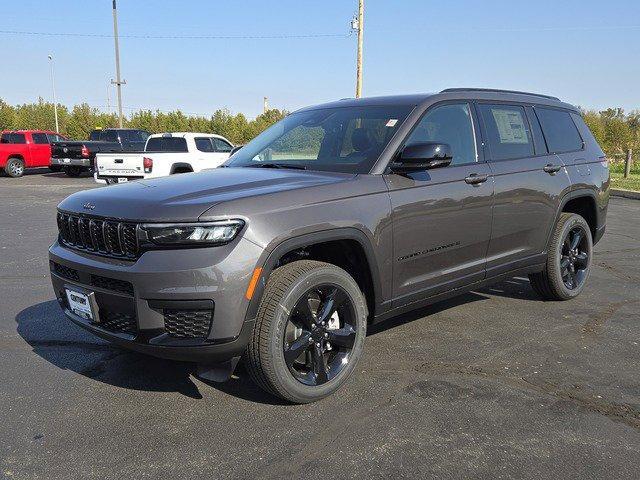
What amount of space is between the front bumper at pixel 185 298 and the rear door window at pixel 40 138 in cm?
2308

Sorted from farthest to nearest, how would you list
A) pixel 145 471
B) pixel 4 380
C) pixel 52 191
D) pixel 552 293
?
pixel 52 191, pixel 552 293, pixel 4 380, pixel 145 471

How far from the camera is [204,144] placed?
1563 cm

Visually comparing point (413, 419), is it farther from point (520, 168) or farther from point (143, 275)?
point (520, 168)

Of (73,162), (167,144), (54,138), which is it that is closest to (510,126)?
(167,144)

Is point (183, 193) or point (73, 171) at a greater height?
point (183, 193)

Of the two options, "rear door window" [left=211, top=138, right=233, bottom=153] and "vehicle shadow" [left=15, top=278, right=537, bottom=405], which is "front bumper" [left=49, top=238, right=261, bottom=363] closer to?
"vehicle shadow" [left=15, top=278, right=537, bottom=405]

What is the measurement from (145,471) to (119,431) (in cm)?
45

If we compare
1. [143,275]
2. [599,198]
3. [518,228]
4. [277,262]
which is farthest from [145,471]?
[599,198]

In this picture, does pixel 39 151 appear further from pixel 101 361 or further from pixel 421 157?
pixel 421 157

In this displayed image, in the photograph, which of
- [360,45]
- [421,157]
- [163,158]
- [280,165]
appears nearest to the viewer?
[421,157]

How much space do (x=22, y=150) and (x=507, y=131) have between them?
2249 cm

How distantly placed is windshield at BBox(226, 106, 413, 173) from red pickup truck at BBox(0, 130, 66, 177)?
828 inches

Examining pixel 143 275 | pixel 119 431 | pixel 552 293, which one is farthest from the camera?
pixel 552 293

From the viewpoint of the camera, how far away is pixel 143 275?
2.88 metres
